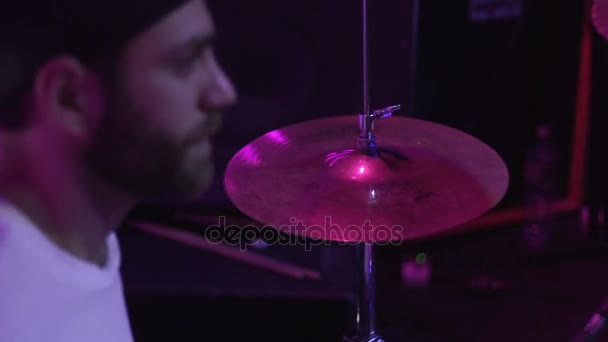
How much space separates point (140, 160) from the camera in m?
0.57

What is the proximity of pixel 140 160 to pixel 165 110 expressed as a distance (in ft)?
0.16

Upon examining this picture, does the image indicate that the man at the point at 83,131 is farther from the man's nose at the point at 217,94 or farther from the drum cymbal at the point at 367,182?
the drum cymbal at the point at 367,182

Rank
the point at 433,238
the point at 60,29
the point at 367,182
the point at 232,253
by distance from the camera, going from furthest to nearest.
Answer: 1. the point at 433,238
2. the point at 232,253
3. the point at 367,182
4. the point at 60,29

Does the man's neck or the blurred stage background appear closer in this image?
the man's neck

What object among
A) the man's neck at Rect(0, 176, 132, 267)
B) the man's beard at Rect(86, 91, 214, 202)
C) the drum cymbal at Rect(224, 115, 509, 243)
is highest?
the man's beard at Rect(86, 91, 214, 202)

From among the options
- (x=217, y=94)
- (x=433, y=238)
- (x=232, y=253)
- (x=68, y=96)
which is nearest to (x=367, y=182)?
(x=217, y=94)

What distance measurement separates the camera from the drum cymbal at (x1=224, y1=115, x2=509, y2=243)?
3.38 ft

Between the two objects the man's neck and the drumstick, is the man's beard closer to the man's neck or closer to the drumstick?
the man's neck

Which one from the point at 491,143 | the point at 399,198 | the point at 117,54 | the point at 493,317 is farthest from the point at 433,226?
the point at 491,143

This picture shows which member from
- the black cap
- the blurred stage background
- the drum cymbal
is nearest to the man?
the black cap

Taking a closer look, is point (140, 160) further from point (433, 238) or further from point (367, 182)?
point (433, 238)

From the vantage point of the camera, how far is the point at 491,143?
93.1 inches

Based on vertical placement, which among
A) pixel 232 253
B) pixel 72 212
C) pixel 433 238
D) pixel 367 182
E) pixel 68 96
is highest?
pixel 68 96

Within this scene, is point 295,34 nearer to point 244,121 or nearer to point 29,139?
point 244,121
